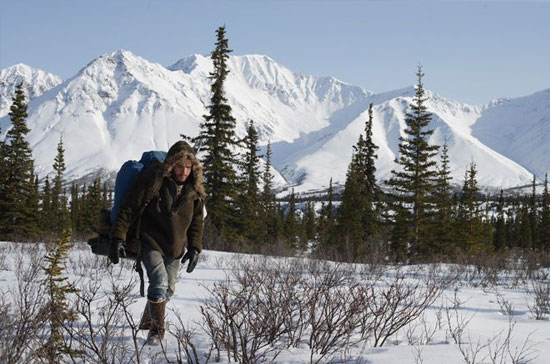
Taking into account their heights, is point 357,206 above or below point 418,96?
below

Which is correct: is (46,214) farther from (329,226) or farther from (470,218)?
(470,218)

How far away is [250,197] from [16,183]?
14.3 m

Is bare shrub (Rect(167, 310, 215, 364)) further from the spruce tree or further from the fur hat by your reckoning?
the spruce tree

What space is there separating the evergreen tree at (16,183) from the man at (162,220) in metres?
26.4

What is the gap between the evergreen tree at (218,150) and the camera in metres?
23.8

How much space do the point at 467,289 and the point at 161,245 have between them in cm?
651

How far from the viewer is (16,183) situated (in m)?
28.0

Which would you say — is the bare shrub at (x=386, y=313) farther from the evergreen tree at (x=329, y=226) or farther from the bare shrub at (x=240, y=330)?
the evergreen tree at (x=329, y=226)

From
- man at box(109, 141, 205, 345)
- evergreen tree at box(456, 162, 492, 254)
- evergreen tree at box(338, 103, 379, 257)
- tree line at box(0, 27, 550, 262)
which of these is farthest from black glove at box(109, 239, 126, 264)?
evergreen tree at box(456, 162, 492, 254)

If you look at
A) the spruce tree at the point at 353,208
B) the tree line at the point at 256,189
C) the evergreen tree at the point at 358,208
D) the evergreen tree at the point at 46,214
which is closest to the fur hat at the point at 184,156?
the tree line at the point at 256,189

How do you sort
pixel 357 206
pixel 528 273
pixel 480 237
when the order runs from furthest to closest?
pixel 480 237, pixel 357 206, pixel 528 273

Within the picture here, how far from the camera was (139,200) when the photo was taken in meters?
4.01

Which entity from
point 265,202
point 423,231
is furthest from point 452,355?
point 265,202

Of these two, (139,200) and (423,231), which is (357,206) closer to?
(423,231)
